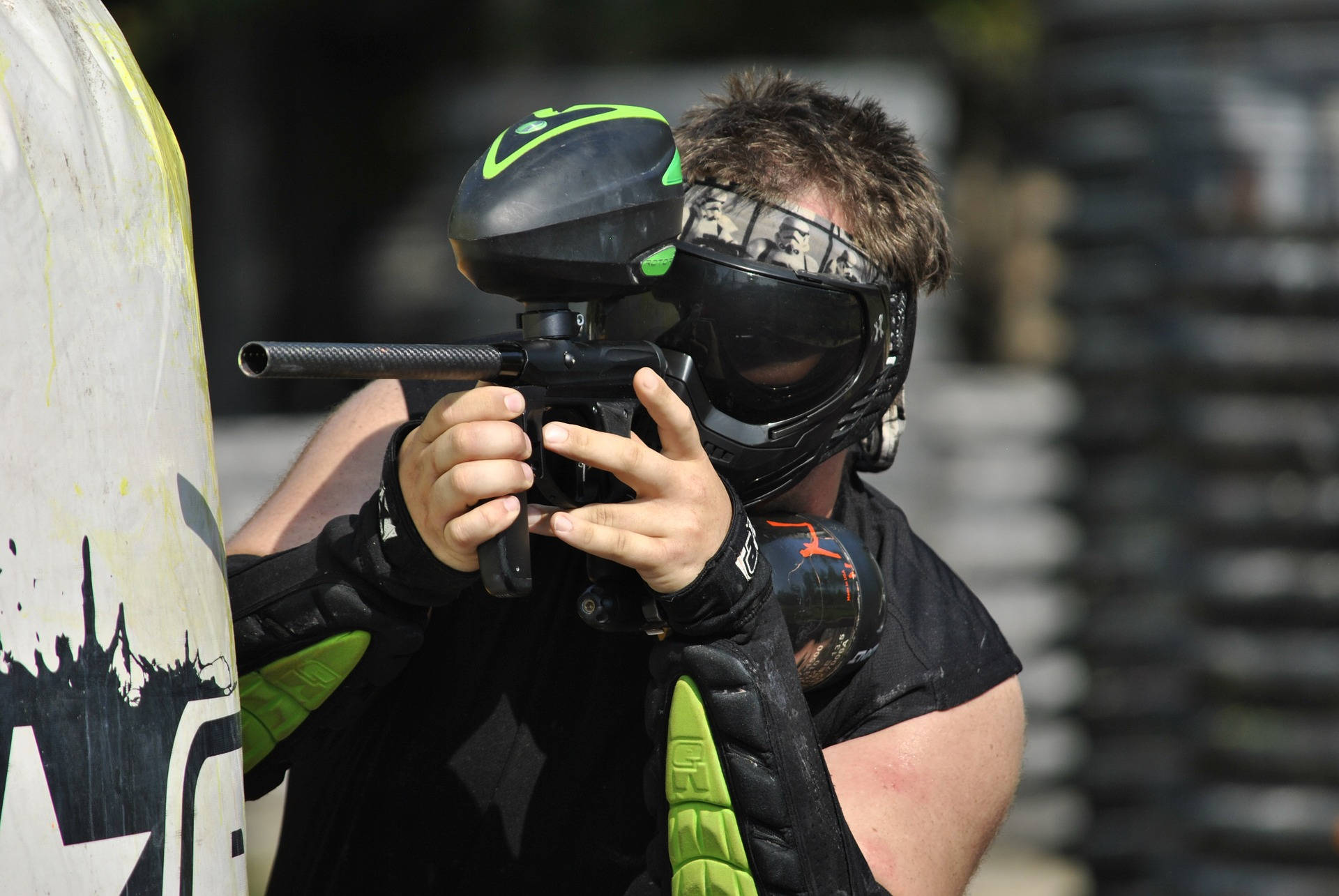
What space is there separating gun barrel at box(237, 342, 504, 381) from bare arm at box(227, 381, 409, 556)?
2.29 feet

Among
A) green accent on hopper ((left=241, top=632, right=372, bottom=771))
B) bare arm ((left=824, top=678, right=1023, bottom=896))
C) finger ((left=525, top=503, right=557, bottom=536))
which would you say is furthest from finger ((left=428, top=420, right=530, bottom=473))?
bare arm ((left=824, top=678, right=1023, bottom=896))

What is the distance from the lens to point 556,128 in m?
1.77

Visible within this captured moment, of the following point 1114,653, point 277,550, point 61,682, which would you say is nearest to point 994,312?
point 1114,653

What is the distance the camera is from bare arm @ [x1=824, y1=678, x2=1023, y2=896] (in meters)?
2.19

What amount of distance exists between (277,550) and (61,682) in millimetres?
845

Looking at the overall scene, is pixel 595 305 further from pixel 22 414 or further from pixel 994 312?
pixel 994 312

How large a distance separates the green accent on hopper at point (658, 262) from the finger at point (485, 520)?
37cm

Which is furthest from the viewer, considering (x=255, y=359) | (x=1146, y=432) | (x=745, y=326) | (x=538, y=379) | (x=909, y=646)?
(x=1146, y=432)

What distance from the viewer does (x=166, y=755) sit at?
149 cm

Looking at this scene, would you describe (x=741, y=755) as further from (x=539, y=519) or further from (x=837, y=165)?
→ (x=837, y=165)

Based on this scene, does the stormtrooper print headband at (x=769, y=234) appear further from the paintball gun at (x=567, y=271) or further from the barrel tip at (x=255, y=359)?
the barrel tip at (x=255, y=359)

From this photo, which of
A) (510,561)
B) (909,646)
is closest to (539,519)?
(510,561)

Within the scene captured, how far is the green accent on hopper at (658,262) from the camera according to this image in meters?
1.85

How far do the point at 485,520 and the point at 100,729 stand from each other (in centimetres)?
48
